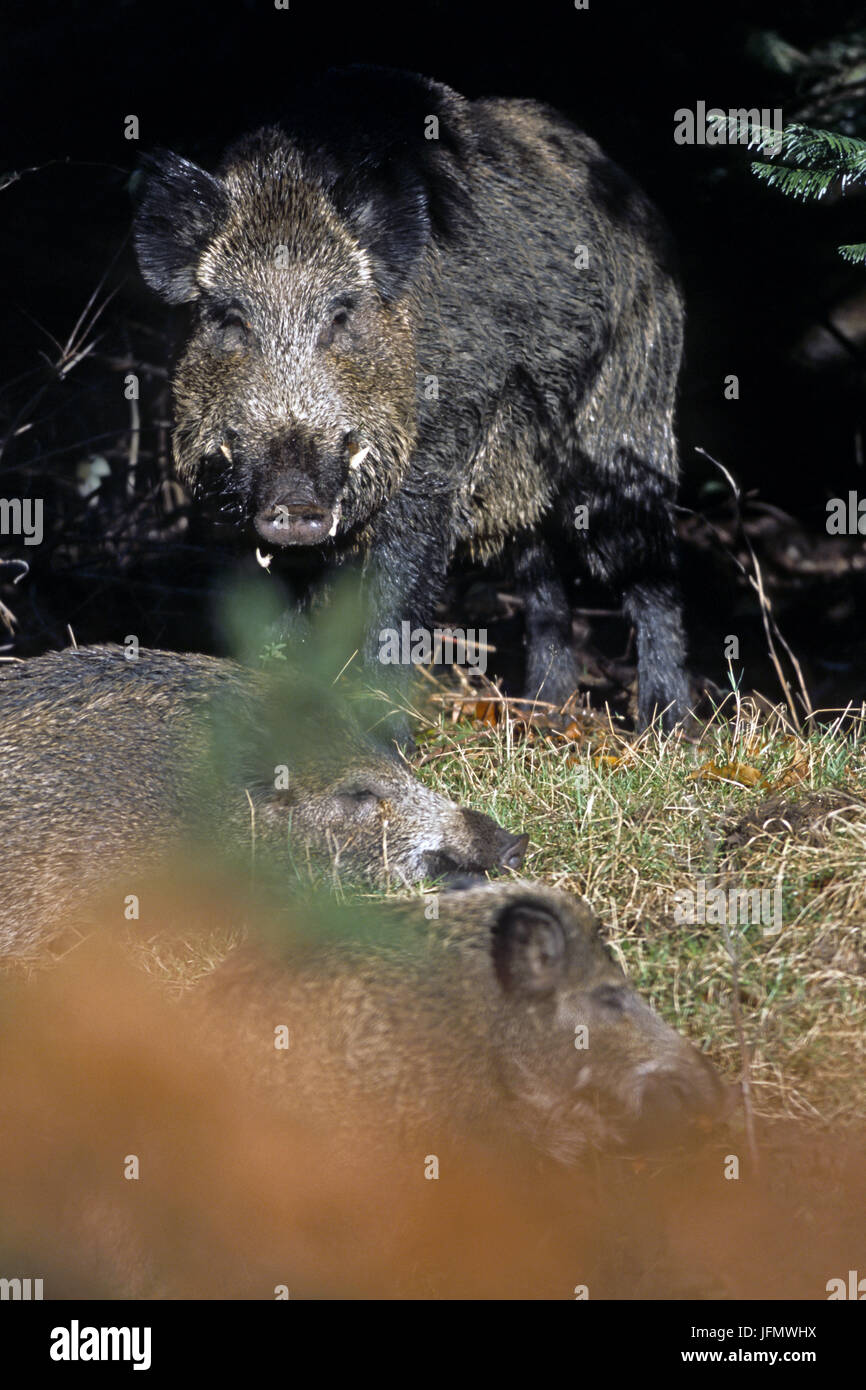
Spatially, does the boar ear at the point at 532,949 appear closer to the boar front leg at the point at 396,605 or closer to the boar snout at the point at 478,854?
the boar snout at the point at 478,854

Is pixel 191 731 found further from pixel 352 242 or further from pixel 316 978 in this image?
pixel 352 242

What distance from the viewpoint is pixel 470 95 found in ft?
22.6

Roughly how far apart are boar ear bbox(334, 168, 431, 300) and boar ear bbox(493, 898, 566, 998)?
261cm

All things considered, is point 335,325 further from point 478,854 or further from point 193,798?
point 478,854

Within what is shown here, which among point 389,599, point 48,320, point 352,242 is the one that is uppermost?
point 48,320

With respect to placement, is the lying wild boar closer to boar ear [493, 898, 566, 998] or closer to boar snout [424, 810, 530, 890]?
boar ear [493, 898, 566, 998]

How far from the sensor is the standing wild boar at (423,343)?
4848mm

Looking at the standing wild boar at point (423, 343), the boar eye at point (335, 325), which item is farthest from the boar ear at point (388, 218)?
the boar eye at point (335, 325)

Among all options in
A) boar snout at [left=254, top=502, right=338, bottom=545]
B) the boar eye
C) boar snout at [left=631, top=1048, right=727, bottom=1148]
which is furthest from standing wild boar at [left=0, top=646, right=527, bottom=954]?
the boar eye

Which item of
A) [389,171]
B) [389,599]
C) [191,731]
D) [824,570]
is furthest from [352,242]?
[824,570]

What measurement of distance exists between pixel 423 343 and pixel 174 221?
899 mm

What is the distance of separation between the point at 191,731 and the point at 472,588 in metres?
3.72

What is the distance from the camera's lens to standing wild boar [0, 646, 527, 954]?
3.82m

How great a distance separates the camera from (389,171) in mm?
5020
